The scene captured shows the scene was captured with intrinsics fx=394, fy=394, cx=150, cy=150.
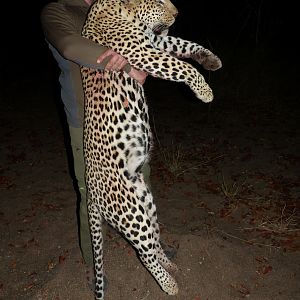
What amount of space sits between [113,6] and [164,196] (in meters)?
3.03

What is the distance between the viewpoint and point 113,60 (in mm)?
2383

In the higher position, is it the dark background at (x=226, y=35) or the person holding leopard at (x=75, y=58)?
the person holding leopard at (x=75, y=58)

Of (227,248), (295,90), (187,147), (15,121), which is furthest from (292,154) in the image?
(15,121)

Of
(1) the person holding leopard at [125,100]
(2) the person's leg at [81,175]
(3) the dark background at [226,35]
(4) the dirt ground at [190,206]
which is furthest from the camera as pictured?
(3) the dark background at [226,35]

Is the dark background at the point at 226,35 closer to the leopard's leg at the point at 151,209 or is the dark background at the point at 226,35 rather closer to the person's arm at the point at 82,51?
the leopard's leg at the point at 151,209

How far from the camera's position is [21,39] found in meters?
16.0

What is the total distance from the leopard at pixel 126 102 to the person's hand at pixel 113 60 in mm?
74

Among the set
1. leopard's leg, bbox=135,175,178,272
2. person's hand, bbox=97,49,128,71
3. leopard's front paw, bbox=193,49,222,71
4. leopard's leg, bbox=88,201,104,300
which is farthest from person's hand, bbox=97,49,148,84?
leopard's leg, bbox=88,201,104,300

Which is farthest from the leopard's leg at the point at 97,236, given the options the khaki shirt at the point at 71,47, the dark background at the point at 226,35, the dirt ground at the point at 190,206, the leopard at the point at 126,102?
the dark background at the point at 226,35

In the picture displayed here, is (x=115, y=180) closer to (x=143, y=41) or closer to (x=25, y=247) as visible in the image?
(x=143, y=41)

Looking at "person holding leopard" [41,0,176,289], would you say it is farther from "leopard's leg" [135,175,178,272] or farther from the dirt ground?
the dirt ground

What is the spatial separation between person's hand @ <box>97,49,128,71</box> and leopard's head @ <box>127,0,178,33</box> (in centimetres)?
49

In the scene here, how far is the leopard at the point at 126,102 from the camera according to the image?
2.50 metres

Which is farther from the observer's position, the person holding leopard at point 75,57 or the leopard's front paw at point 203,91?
the leopard's front paw at point 203,91
